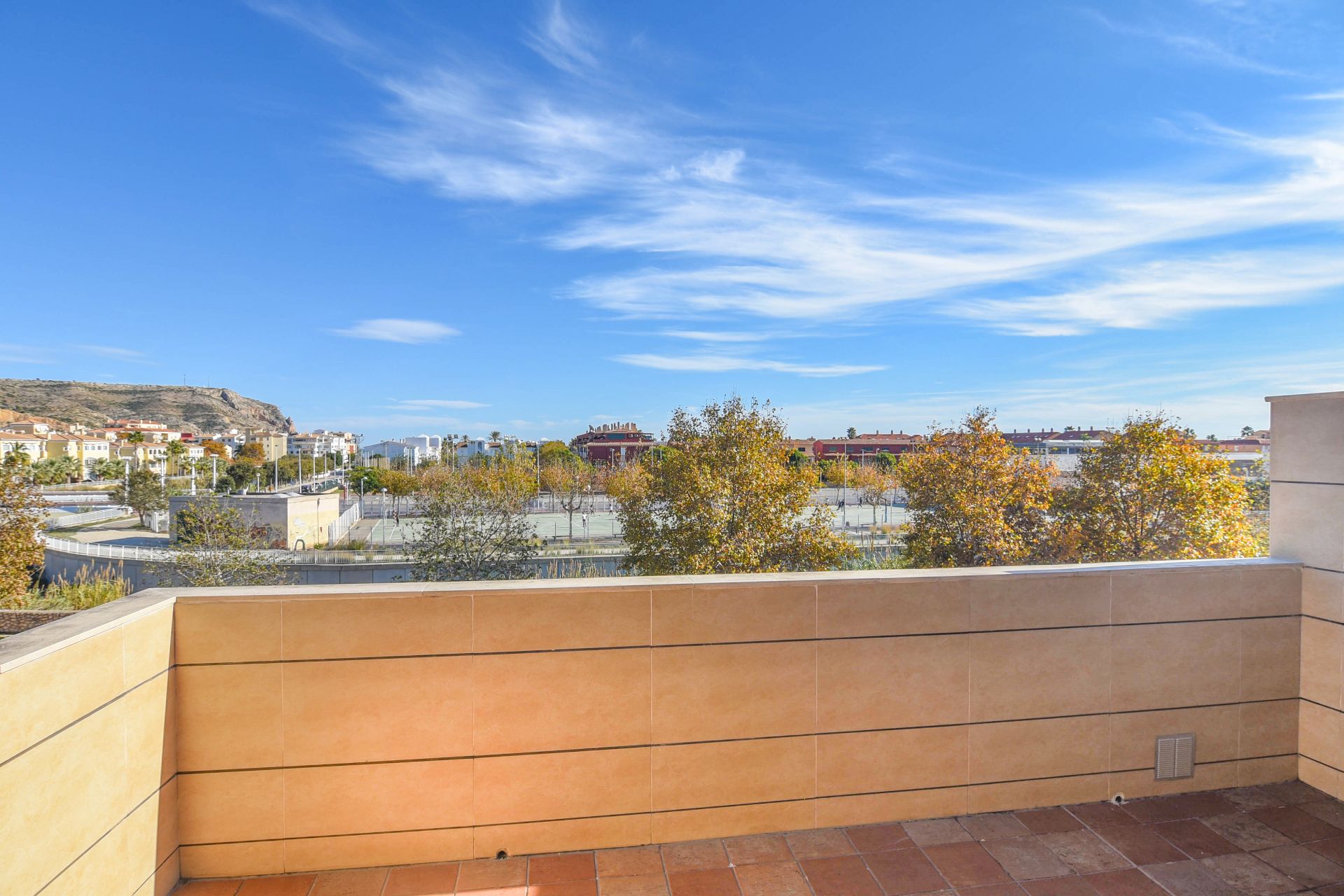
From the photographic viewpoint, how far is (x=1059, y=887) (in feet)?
7.68

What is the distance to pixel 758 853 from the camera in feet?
8.34

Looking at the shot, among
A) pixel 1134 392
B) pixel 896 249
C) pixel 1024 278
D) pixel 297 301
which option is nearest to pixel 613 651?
pixel 1134 392

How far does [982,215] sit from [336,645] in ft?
80.4

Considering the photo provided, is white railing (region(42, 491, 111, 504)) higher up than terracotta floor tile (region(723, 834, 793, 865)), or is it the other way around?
terracotta floor tile (region(723, 834, 793, 865))

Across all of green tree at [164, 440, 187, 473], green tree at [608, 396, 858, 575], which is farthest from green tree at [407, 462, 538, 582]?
green tree at [164, 440, 187, 473]

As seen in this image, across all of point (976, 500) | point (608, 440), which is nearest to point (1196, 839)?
point (976, 500)

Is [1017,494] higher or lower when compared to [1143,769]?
higher

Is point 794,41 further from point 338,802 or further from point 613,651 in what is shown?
point 338,802

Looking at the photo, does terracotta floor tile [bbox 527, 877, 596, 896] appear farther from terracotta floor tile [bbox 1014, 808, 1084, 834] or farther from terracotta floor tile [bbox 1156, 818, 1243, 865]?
terracotta floor tile [bbox 1156, 818, 1243, 865]

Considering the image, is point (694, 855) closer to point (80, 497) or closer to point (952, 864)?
point (952, 864)

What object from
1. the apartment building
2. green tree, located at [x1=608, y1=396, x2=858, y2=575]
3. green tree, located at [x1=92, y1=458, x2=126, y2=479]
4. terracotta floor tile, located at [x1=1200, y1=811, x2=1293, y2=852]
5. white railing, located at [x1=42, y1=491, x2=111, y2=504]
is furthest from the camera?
the apartment building

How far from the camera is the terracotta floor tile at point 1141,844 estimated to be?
2525mm

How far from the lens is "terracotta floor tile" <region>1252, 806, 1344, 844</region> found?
107 inches

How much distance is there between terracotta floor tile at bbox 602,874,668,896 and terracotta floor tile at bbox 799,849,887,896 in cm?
54
